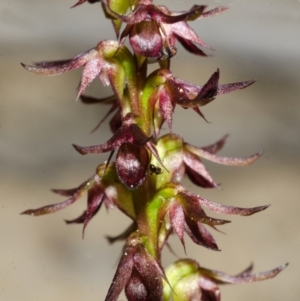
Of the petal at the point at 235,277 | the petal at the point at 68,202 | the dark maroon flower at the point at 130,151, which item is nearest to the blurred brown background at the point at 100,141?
the petal at the point at 235,277

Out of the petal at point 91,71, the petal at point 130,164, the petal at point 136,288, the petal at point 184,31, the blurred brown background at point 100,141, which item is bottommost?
the blurred brown background at point 100,141

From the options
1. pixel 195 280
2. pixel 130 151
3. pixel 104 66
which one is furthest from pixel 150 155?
pixel 195 280

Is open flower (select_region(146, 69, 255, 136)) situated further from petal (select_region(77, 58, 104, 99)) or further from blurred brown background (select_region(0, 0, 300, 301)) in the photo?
blurred brown background (select_region(0, 0, 300, 301))

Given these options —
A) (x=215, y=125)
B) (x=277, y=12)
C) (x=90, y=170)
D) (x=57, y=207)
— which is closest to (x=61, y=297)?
(x=90, y=170)

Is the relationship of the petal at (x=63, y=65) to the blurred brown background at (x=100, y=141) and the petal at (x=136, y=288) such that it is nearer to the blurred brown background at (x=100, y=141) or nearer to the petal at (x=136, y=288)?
the petal at (x=136, y=288)

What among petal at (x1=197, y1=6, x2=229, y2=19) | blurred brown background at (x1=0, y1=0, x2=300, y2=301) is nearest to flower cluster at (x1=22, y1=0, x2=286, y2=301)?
petal at (x1=197, y1=6, x2=229, y2=19)
